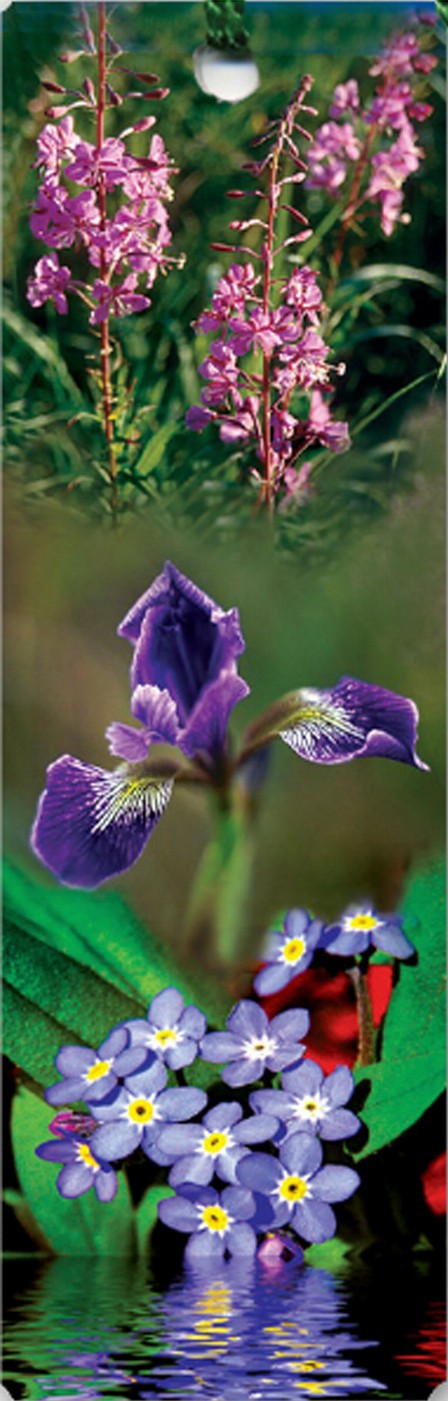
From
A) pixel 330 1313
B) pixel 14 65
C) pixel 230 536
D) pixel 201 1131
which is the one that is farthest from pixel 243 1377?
pixel 14 65

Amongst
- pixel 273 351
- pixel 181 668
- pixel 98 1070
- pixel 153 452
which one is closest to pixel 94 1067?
pixel 98 1070

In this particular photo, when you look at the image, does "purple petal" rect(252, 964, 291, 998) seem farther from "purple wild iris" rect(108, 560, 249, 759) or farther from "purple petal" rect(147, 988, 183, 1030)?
"purple wild iris" rect(108, 560, 249, 759)

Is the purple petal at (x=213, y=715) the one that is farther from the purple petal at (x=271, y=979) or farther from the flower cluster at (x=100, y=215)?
the flower cluster at (x=100, y=215)

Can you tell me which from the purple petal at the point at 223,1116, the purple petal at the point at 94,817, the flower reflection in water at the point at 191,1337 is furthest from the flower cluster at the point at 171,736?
the flower reflection in water at the point at 191,1337

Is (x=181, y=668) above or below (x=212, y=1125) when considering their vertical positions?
above

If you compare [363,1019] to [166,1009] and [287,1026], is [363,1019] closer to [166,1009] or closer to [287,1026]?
[287,1026]

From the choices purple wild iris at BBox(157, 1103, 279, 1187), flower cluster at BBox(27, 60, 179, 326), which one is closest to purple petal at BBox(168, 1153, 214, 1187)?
purple wild iris at BBox(157, 1103, 279, 1187)
